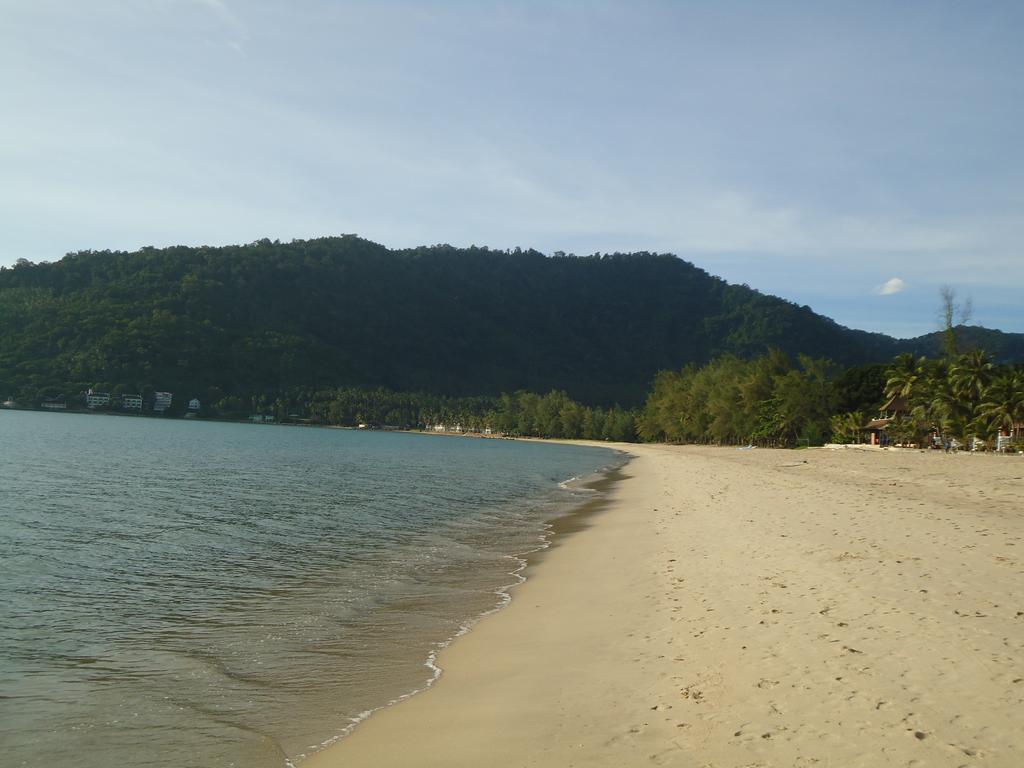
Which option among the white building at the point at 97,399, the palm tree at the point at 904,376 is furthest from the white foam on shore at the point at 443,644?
the white building at the point at 97,399

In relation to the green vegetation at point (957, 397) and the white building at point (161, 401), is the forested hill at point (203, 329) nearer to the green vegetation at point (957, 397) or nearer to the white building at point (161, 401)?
the white building at point (161, 401)

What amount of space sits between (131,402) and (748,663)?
497ft

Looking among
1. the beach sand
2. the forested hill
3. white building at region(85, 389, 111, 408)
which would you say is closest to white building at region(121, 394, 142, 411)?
the forested hill

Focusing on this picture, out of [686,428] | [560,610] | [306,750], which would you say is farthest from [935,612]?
[686,428]

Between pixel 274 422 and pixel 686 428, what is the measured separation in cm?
9578

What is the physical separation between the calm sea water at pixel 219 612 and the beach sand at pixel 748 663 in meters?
0.88

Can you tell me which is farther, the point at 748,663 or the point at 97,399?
the point at 97,399

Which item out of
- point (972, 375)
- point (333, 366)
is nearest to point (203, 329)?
point (333, 366)

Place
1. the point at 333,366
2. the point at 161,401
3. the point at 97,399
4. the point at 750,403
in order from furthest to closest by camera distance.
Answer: the point at 333,366 → the point at 161,401 → the point at 97,399 → the point at 750,403

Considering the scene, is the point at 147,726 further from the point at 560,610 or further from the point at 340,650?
the point at 560,610

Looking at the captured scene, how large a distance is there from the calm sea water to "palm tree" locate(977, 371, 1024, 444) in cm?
3935

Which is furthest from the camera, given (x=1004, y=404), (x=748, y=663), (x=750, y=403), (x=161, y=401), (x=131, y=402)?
(x=161, y=401)

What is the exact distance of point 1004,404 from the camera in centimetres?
4803

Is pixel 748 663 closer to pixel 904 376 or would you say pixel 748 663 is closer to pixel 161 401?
pixel 904 376
